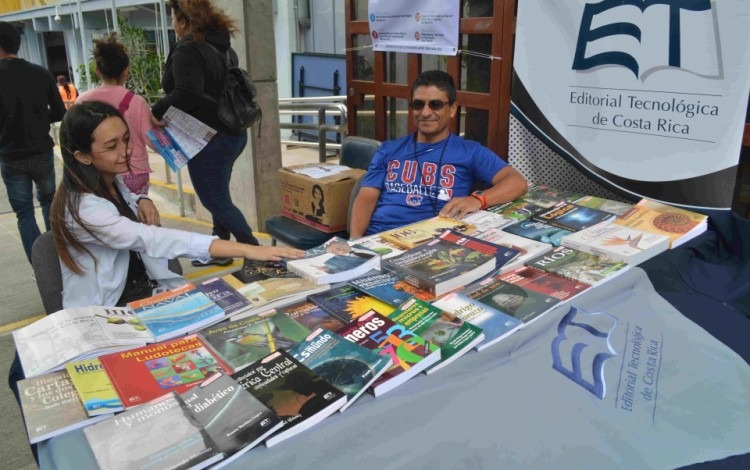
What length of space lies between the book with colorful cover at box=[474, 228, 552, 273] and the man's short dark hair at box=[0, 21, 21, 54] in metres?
3.24

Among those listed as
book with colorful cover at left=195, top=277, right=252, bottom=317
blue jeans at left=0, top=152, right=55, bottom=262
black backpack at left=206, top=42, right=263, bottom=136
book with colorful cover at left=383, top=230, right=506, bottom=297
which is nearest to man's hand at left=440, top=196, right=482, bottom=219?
book with colorful cover at left=383, top=230, right=506, bottom=297

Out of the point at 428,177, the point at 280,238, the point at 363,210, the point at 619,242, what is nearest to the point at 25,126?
the point at 280,238

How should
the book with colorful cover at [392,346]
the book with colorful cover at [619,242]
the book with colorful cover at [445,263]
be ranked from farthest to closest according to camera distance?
the book with colorful cover at [619,242] < the book with colorful cover at [445,263] < the book with colorful cover at [392,346]

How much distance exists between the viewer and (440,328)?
4.43ft

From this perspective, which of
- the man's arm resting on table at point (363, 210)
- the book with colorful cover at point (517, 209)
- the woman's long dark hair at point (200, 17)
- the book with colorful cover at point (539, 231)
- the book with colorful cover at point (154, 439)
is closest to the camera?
the book with colorful cover at point (154, 439)

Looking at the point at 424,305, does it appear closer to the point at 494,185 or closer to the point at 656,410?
the point at 656,410

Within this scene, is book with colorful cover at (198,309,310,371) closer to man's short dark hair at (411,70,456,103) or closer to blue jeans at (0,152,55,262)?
man's short dark hair at (411,70,456,103)

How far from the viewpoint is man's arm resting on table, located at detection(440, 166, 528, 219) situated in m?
2.26

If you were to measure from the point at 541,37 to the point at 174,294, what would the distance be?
1.96m

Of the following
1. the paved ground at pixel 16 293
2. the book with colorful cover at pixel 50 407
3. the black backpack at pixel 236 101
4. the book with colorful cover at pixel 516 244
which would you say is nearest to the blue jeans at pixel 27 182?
the paved ground at pixel 16 293

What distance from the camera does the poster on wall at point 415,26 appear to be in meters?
2.95

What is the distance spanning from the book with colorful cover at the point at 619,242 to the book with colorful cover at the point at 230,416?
1228mm

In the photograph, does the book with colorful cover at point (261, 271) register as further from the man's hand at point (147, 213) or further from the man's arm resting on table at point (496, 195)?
the man's arm resting on table at point (496, 195)

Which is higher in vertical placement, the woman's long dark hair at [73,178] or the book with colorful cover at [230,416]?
the woman's long dark hair at [73,178]
